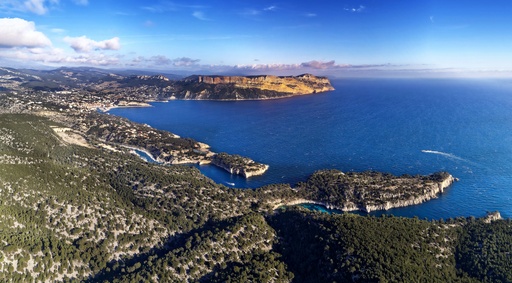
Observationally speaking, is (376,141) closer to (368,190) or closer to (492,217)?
(368,190)

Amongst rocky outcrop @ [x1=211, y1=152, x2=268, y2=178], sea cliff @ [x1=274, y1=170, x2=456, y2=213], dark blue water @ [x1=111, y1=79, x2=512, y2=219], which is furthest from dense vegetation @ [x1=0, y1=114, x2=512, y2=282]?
rocky outcrop @ [x1=211, y1=152, x2=268, y2=178]

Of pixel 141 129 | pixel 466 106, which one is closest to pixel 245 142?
pixel 141 129

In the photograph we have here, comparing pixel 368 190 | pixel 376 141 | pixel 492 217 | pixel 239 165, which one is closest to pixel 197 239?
pixel 368 190

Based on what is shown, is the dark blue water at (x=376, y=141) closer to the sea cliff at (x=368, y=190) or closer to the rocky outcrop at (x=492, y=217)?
the sea cliff at (x=368, y=190)

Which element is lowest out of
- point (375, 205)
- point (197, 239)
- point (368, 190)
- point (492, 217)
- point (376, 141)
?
point (375, 205)

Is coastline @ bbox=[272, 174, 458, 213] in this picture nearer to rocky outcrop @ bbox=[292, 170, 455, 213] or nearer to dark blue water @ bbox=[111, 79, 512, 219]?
rocky outcrop @ bbox=[292, 170, 455, 213]

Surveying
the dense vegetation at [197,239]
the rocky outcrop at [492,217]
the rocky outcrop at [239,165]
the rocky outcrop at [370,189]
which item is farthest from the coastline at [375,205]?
the rocky outcrop at [239,165]
